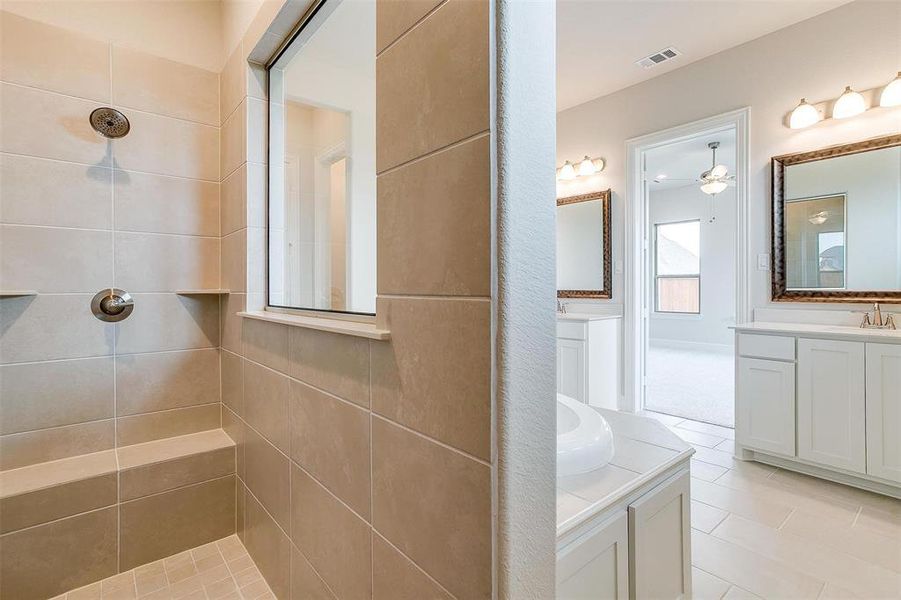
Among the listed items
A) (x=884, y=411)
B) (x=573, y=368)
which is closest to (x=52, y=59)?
(x=573, y=368)

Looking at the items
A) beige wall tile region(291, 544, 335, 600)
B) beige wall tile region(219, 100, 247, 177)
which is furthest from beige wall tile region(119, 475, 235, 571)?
beige wall tile region(219, 100, 247, 177)

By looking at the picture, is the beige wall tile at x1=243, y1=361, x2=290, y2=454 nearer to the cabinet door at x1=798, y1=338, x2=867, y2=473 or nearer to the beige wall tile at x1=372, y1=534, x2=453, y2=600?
the beige wall tile at x1=372, y1=534, x2=453, y2=600

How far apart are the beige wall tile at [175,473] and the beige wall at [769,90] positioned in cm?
330

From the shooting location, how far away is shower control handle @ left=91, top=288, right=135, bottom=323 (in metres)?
1.83

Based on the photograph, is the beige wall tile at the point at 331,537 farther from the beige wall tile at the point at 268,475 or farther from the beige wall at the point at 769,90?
the beige wall at the point at 769,90

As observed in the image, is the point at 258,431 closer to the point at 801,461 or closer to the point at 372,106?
the point at 372,106

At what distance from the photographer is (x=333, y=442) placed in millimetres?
1143

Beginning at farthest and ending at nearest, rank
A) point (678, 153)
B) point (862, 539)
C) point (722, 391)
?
point (678, 153) → point (722, 391) → point (862, 539)

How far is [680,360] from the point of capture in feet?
21.3

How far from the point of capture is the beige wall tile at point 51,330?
1.68 meters

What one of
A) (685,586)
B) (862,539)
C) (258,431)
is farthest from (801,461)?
(258,431)

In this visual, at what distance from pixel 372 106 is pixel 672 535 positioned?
144cm

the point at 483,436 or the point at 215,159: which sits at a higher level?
the point at 215,159

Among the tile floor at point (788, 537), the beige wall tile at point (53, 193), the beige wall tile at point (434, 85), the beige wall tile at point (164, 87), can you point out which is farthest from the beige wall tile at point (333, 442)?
the beige wall tile at point (164, 87)
